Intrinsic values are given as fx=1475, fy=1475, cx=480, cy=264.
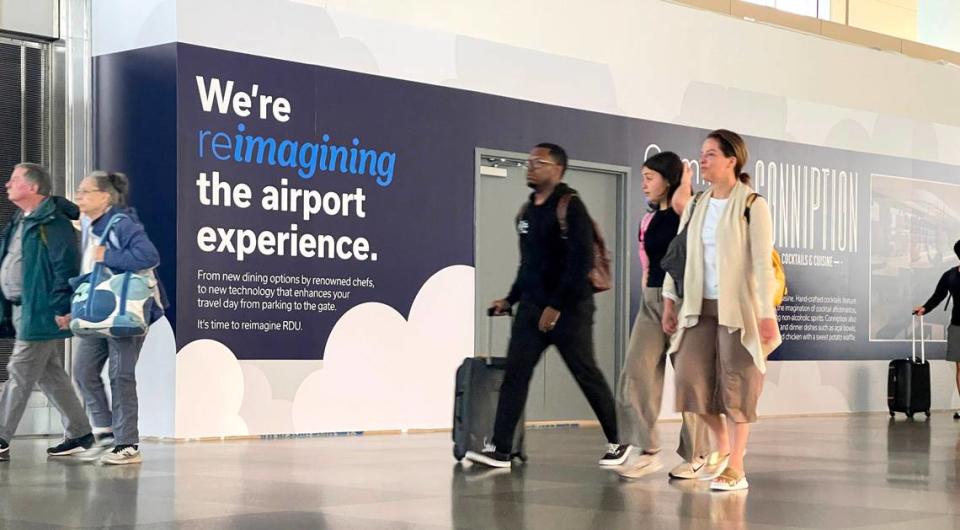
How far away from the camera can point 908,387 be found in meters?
17.0

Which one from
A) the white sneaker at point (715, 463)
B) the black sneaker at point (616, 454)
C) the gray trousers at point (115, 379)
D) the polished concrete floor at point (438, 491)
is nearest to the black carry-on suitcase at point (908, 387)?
the polished concrete floor at point (438, 491)

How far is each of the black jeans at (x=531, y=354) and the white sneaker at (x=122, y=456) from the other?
2115 millimetres

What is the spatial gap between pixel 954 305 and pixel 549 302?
31.8ft

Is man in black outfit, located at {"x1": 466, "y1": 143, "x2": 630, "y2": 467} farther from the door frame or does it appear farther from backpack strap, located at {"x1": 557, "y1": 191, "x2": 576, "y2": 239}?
the door frame

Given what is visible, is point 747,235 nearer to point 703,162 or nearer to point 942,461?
point 703,162

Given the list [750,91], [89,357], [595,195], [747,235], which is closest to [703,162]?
[747,235]

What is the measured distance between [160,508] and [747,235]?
10.5 feet

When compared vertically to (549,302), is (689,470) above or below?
below

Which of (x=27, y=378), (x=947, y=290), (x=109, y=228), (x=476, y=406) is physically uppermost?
(x=109, y=228)

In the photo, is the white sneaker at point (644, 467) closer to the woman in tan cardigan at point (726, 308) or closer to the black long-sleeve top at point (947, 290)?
the woman in tan cardigan at point (726, 308)

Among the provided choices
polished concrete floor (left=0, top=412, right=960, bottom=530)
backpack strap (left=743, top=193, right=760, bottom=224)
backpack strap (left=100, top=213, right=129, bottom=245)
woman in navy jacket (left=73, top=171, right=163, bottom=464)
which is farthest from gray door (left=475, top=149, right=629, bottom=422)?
backpack strap (left=743, top=193, right=760, bottom=224)

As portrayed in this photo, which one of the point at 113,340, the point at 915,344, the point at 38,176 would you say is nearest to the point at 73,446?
the point at 113,340

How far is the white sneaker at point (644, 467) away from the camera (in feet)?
26.5

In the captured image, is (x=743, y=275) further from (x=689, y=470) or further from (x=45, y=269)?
(x=45, y=269)
